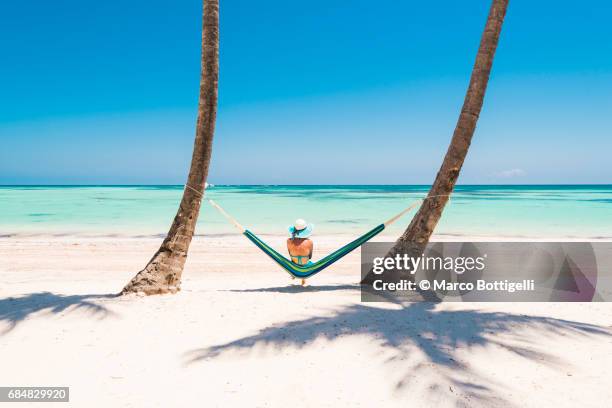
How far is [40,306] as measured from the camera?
375cm

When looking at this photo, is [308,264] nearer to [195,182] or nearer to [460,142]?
[195,182]

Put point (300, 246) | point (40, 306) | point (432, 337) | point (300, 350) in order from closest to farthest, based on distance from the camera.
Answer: point (300, 350), point (432, 337), point (40, 306), point (300, 246)

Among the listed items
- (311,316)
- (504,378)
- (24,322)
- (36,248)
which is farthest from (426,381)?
(36,248)

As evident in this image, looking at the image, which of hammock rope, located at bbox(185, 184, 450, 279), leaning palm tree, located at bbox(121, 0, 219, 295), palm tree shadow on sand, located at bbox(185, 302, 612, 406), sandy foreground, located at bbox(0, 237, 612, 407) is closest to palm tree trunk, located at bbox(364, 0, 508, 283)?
hammock rope, located at bbox(185, 184, 450, 279)

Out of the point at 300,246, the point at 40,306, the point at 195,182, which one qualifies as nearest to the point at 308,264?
the point at 300,246

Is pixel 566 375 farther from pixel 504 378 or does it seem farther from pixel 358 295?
pixel 358 295

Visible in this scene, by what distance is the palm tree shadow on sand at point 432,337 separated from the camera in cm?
244

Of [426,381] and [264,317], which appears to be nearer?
[426,381]

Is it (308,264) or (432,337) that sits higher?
(308,264)

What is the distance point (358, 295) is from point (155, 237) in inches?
327

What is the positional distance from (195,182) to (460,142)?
2.72 metres

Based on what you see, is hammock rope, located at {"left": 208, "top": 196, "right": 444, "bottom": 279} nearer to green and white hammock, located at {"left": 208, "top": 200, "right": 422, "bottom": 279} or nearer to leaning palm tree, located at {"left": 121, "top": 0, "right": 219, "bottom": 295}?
green and white hammock, located at {"left": 208, "top": 200, "right": 422, "bottom": 279}

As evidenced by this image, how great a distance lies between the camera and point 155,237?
1137cm

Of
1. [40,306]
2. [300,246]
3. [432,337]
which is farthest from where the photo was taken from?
[300,246]
